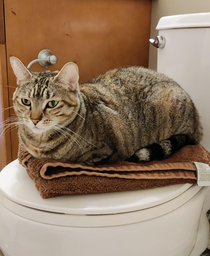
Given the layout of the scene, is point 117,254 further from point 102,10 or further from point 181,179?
point 102,10

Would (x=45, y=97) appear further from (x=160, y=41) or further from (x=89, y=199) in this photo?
(x=160, y=41)

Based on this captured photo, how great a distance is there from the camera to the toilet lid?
71 cm

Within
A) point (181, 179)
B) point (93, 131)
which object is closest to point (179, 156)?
point (181, 179)

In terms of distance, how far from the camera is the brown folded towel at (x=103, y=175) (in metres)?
0.78

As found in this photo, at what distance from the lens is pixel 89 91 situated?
109cm

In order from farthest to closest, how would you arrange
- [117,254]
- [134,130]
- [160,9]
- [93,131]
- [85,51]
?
[160,9] → [85,51] → [134,130] → [93,131] → [117,254]

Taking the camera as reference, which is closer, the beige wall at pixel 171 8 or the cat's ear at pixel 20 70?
the cat's ear at pixel 20 70

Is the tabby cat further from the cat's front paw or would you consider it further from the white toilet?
the white toilet

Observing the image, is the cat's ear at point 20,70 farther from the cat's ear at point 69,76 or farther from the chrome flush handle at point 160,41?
the chrome flush handle at point 160,41

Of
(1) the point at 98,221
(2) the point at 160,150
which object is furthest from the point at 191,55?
(1) the point at 98,221

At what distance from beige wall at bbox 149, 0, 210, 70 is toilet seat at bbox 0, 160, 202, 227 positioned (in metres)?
1.11

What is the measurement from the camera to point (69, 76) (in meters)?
0.87

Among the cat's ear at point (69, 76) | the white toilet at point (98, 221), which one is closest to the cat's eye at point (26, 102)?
the cat's ear at point (69, 76)

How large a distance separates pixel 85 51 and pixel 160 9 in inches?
23.1
